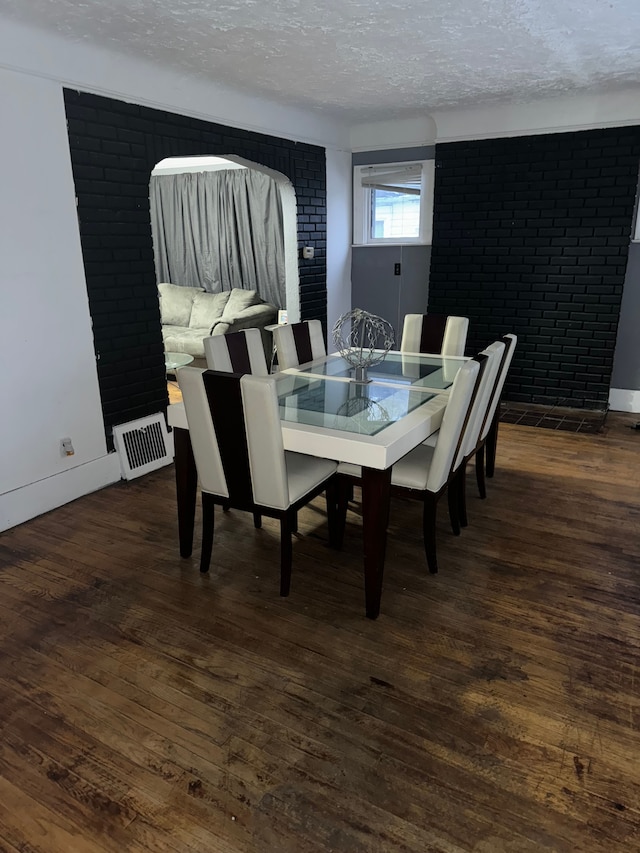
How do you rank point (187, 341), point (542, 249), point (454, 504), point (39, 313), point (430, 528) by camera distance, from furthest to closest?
point (187, 341)
point (542, 249)
point (39, 313)
point (454, 504)
point (430, 528)

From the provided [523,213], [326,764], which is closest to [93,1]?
[326,764]

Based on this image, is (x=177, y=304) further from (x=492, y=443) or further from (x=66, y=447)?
(x=492, y=443)

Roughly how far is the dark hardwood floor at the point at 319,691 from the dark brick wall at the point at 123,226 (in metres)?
0.94

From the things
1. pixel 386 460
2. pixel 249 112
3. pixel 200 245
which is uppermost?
pixel 249 112

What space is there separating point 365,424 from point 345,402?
344 mm

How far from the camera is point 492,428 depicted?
11.1 feet

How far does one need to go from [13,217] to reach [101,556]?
168cm

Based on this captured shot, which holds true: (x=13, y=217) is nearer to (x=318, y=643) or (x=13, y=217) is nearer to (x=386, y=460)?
(x=386, y=460)

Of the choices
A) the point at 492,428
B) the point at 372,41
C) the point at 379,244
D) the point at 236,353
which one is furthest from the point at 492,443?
the point at 379,244

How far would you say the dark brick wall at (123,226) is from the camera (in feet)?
10.3

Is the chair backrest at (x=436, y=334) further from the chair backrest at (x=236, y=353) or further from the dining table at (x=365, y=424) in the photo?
the chair backrest at (x=236, y=353)

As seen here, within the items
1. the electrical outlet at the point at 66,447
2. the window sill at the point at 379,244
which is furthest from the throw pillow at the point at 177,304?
the electrical outlet at the point at 66,447

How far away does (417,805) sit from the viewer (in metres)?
1.54

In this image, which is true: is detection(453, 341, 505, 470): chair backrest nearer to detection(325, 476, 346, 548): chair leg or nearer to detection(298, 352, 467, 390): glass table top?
detection(298, 352, 467, 390): glass table top
